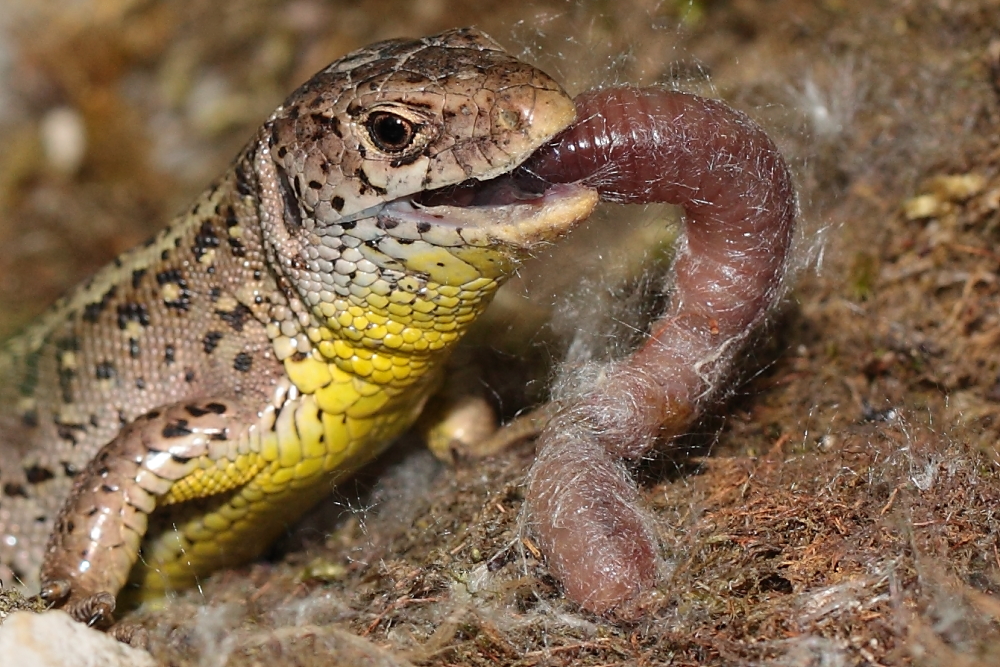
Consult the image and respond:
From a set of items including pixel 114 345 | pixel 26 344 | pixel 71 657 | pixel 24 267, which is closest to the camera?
pixel 71 657

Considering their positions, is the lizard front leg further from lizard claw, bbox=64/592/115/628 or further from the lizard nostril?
the lizard nostril

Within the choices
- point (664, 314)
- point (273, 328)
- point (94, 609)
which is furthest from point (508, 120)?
point (94, 609)

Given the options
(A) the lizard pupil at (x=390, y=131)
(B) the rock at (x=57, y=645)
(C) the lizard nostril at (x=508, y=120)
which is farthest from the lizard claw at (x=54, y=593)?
(C) the lizard nostril at (x=508, y=120)

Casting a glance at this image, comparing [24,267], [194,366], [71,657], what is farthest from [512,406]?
[24,267]

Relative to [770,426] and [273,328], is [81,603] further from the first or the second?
[770,426]

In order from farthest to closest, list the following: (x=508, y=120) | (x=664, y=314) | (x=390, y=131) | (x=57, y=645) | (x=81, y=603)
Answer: (x=664, y=314)
(x=81, y=603)
(x=390, y=131)
(x=508, y=120)
(x=57, y=645)

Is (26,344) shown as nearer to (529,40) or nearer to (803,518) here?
(529,40)

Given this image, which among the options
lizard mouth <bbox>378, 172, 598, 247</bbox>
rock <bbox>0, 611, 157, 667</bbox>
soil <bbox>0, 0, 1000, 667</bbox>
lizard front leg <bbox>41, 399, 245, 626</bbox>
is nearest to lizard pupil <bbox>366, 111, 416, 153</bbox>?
lizard mouth <bbox>378, 172, 598, 247</bbox>
